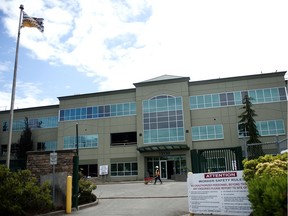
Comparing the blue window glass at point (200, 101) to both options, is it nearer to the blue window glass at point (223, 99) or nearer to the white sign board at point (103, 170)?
the blue window glass at point (223, 99)

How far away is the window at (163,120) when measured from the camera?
4334 cm

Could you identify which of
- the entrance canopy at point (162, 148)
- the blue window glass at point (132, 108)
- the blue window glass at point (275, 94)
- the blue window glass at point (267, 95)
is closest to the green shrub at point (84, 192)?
the entrance canopy at point (162, 148)

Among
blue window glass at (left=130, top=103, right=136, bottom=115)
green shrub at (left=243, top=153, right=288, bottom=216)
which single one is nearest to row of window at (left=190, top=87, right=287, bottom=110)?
blue window glass at (left=130, top=103, right=136, bottom=115)

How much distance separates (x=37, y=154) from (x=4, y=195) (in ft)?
13.2

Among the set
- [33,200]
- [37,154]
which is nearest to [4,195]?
[33,200]

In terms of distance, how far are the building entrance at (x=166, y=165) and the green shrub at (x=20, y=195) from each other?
107 feet

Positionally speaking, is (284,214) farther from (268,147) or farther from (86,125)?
(86,125)

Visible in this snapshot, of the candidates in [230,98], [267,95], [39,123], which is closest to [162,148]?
[230,98]

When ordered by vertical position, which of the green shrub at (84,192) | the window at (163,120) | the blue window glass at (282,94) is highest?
the blue window glass at (282,94)

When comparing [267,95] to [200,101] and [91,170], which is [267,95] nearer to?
[200,101]

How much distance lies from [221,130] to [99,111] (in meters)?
18.5

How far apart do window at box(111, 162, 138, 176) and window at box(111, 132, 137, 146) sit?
115 inches

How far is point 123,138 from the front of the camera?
4653 cm

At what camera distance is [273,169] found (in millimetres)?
8469
